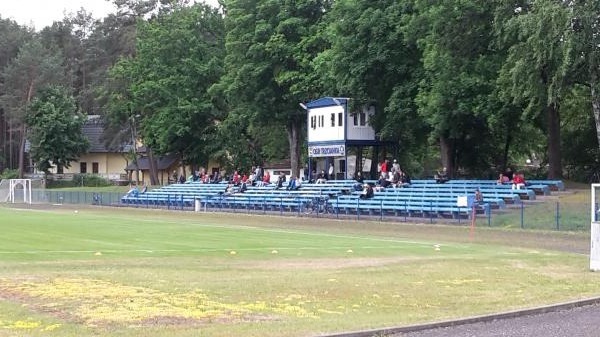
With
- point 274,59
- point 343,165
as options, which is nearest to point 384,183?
point 343,165

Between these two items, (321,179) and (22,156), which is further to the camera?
(22,156)

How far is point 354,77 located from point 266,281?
39.7m

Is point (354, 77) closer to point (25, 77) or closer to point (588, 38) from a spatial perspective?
point (588, 38)

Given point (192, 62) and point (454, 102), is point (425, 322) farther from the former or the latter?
point (192, 62)

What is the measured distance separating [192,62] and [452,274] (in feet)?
215

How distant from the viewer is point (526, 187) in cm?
4341

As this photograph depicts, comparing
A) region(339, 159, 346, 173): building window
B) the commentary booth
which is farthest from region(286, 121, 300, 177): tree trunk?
the commentary booth

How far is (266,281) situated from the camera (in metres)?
16.7

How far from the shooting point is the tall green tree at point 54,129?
99250 millimetres

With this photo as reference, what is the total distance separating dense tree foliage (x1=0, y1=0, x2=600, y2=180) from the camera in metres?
41.5

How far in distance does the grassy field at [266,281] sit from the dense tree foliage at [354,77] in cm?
1208

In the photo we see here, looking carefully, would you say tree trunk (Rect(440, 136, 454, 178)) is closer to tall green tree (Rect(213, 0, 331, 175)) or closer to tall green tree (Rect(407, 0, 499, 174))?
tall green tree (Rect(407, 0, 499, 174))

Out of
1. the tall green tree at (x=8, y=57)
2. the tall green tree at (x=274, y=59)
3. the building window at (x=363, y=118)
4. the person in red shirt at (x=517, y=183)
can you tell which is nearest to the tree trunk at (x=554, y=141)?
the person in red shirt at (x=517, y=183)

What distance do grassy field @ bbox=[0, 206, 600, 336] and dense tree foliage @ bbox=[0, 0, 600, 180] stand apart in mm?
12079
